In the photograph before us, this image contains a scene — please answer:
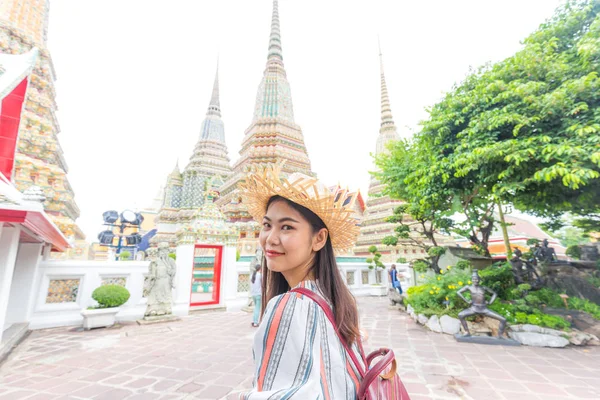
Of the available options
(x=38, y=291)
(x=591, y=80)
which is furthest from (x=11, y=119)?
(x=591, y=80)

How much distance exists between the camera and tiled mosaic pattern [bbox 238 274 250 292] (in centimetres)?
922

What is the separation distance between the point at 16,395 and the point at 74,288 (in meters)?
4.52

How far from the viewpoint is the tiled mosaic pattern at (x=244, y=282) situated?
9219 mm

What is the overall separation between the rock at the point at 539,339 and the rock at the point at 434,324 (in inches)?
50.7

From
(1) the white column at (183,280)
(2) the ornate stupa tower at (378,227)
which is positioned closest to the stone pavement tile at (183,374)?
(1) the white column at (183,280)

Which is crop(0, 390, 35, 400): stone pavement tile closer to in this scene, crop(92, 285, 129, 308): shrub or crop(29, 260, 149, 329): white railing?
crop(92, 285, 129, 308): shrub

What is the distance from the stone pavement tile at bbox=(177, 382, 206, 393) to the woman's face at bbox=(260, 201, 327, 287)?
2749 mm

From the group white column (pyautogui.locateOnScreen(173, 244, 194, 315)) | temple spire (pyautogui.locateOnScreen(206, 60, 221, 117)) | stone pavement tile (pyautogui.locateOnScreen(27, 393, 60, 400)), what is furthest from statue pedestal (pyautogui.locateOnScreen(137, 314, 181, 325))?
temple spire (pyautogui.locateOnScreen(206, 60, 221, 117))

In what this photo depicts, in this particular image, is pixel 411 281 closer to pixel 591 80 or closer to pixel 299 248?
pixel 591 80

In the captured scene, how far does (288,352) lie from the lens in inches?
33.7

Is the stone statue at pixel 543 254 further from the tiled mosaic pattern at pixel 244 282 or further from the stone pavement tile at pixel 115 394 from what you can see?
the stone pavement tile at pixel 115 394

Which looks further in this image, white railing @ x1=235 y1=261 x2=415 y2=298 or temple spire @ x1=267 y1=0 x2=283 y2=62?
temple spire @ x1=267 y1=0 x2=283 y2=62

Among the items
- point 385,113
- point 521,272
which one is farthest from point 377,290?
point 385,113

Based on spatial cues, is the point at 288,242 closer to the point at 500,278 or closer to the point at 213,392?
the point at 213,392
